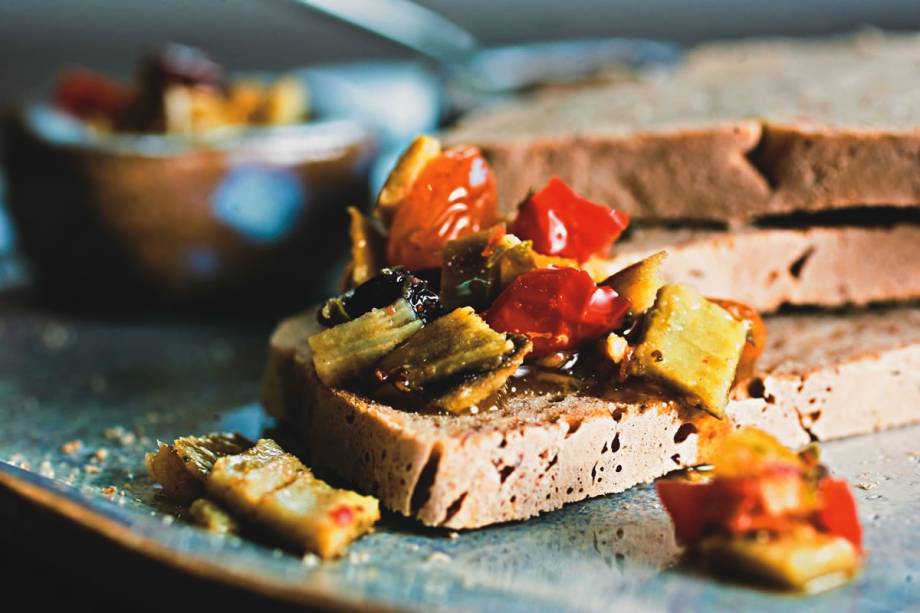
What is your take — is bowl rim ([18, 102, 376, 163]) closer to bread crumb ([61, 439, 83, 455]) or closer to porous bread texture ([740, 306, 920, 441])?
bread crumb ([61, 439, 83, 455])

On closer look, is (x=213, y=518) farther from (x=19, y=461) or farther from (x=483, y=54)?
(x=483, y=54)

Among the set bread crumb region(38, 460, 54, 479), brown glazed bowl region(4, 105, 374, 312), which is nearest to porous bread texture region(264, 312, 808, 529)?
bread crumb region(38, 460, 54, 479)

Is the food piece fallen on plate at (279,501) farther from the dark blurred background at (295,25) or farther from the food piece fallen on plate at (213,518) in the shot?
the dark blurred background at (295,25)

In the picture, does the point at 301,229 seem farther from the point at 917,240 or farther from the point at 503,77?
the point at 917,240

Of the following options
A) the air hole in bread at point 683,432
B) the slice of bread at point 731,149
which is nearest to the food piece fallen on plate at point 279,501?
the air hole in bread at point 683,432

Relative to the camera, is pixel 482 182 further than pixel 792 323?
No

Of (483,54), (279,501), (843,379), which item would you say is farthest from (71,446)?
(483,54)

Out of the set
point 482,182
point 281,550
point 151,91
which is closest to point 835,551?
point 281,550

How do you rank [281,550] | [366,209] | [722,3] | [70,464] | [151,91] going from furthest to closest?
[722,3], [366,209], [151,91], [70,464], [281,550]
